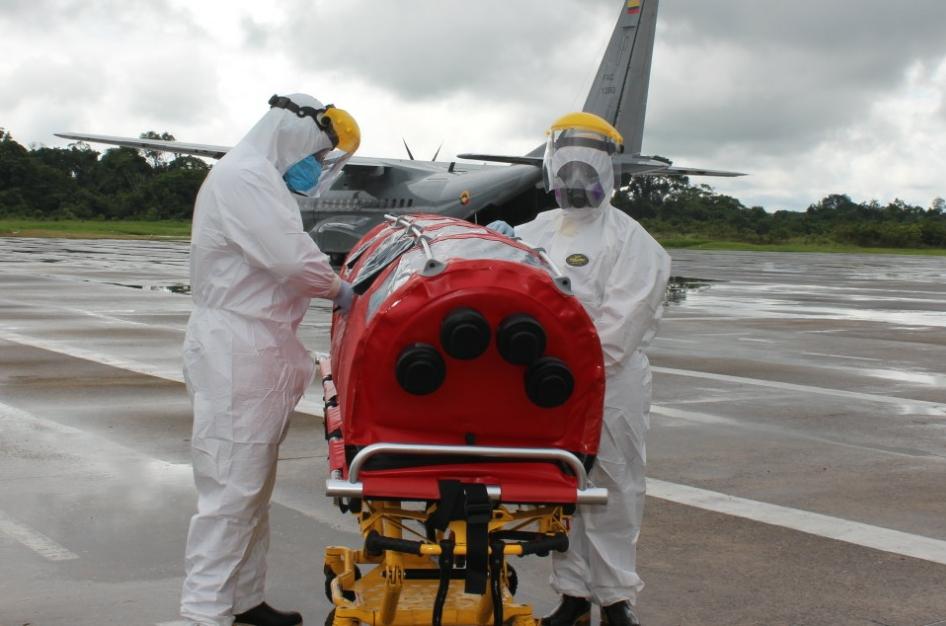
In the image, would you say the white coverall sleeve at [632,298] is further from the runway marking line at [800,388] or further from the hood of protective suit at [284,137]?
the runway marking line at [800,388]

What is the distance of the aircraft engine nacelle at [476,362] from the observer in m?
3.83

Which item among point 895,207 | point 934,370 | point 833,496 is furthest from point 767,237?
point 833,496

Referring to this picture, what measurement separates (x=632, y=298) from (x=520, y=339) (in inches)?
48.2

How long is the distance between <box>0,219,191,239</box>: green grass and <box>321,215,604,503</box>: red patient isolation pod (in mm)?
51028

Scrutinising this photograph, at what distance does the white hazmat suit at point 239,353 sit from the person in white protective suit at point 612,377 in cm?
95

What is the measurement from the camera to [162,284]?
23516 mm

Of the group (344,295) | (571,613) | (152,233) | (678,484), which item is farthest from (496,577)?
(152,233)

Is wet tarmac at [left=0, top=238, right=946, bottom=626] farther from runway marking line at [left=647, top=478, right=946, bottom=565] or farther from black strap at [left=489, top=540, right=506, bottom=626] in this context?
black strap at [left=489, top=540, right=506, bottom=626]

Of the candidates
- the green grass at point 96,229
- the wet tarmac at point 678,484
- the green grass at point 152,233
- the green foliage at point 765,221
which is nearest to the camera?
the wet tarmac at point 678,484

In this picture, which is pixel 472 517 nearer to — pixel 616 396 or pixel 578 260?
pixel 616 396

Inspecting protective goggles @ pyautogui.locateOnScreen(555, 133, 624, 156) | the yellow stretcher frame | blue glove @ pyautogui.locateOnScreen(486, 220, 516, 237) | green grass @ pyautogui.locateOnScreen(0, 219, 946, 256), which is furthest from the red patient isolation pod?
green grass @ pyautogui.locateOnScreen(0, 219, 946, 256)

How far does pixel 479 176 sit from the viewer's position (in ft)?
85.4

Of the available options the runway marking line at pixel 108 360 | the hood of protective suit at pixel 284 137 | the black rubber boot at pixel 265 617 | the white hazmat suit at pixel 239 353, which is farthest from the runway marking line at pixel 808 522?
the runway marking line at pixel 108 360

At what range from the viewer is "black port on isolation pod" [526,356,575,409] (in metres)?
3.88
